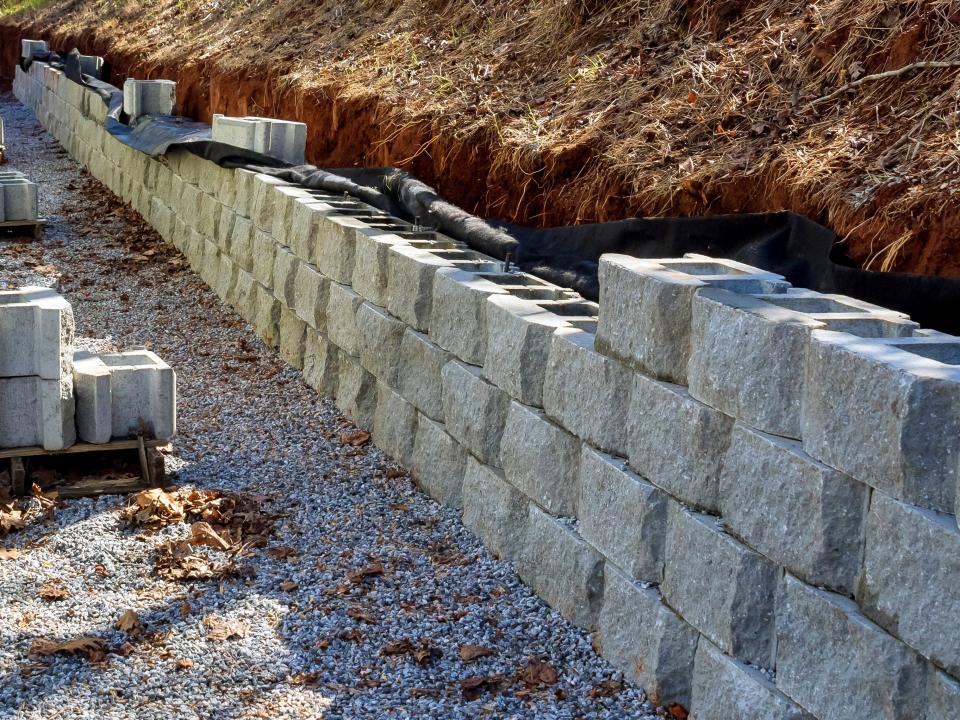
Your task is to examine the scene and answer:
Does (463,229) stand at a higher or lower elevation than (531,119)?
lower

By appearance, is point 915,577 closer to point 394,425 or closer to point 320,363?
point 394,425

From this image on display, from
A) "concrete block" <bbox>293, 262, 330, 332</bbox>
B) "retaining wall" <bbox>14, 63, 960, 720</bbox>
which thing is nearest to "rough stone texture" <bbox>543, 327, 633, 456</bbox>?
"retaining wall" <bbox>14, 63, 960, 720</bbox>

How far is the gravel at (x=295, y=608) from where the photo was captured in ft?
14.5

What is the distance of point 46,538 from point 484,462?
7.54 ft

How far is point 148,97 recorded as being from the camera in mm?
14430

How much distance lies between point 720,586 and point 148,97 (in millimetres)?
12439

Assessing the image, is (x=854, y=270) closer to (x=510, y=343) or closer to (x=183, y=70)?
(x=510, y=343)

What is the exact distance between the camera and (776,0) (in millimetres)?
7859

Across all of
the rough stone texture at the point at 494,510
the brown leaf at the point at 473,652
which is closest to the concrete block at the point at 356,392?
the rough stone texture at the point at 494,510

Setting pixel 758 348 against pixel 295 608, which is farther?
pixel 295 608

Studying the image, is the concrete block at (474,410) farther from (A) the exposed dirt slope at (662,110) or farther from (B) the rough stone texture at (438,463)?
(A) the exposed dirt slope at (662,110)

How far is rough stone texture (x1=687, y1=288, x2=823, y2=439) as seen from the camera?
3566 mm

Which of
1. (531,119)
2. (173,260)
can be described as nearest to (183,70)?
(173,260)

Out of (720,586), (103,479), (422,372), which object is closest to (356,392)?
(422,372)
